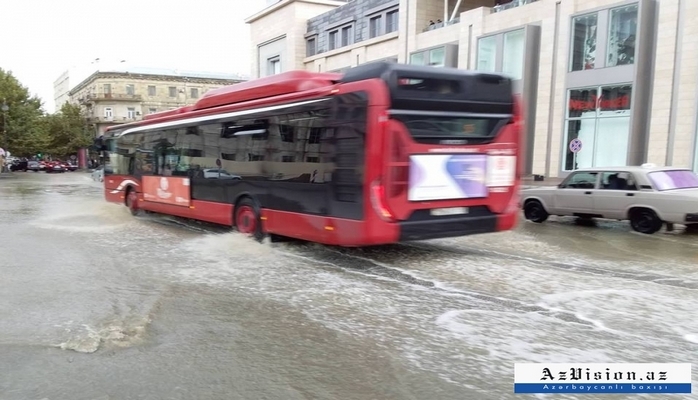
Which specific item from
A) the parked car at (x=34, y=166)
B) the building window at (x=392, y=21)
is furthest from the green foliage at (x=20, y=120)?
the building window at (x=392, y=21)

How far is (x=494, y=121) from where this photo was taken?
834 centimetres

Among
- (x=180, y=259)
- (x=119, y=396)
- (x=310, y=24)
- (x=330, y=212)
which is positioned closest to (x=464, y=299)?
(x=330, y=212)

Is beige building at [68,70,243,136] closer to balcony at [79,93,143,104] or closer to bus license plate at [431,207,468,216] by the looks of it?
balcony at [79,93,143,104]

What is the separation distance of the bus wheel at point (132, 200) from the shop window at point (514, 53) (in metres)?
21.4

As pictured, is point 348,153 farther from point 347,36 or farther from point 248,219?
point 347,36

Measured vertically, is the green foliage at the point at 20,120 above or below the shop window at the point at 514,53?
below

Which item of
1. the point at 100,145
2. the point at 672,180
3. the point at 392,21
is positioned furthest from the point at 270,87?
the point at 392,21

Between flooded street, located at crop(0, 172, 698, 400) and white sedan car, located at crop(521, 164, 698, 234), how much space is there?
1628mm

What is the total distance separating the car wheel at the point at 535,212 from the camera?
14039 millimetres

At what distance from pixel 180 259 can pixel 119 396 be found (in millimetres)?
5020

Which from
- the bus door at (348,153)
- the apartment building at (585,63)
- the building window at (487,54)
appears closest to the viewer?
the bus door at (348,153)

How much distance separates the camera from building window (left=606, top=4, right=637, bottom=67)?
23.8m

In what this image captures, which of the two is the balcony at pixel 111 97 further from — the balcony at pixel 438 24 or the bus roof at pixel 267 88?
the bus roof at pixel 267 88

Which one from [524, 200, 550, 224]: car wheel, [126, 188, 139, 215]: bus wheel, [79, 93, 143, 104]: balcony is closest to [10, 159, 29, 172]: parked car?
[79, 93, 143, 104]: balcony
